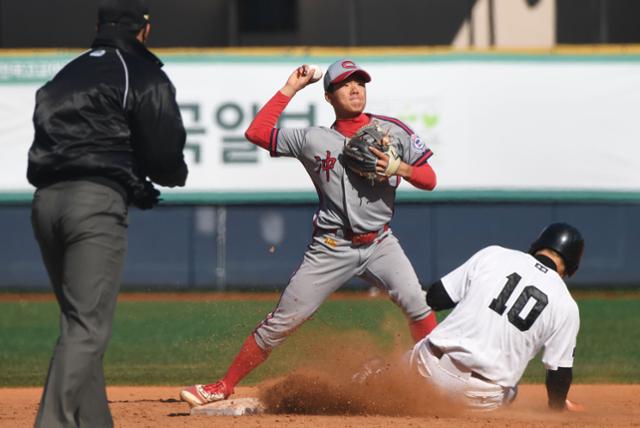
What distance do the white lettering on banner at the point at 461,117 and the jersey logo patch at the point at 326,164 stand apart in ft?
27.5

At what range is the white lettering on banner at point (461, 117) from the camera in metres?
14.8

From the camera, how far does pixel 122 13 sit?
16.3 ft

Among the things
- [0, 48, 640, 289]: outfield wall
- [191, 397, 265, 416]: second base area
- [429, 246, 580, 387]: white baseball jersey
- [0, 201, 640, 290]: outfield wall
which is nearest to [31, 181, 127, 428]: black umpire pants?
[191, 397, 265, 416]: second base area

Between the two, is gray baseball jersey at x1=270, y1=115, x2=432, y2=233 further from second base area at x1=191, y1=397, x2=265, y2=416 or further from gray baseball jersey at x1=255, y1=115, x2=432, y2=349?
second base area at x1=191, y1=397, x2=265, y2=416

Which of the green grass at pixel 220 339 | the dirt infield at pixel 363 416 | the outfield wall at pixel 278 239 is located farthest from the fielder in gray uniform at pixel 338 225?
the outfield wall at pixel 278 239

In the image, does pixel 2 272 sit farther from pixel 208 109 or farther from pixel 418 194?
pixel 418 194

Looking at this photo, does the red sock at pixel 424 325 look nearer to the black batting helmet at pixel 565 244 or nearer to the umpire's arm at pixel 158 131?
the black batting helmet at pixel 565 244

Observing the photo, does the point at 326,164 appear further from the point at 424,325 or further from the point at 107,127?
the point at 107,127

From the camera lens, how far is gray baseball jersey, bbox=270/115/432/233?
250 inches

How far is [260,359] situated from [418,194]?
8530 mm

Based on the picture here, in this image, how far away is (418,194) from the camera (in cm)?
1473

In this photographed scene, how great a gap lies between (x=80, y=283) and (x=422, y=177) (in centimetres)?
221

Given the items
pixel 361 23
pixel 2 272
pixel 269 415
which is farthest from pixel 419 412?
pixel 361 23

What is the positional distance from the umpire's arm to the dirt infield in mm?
1653
